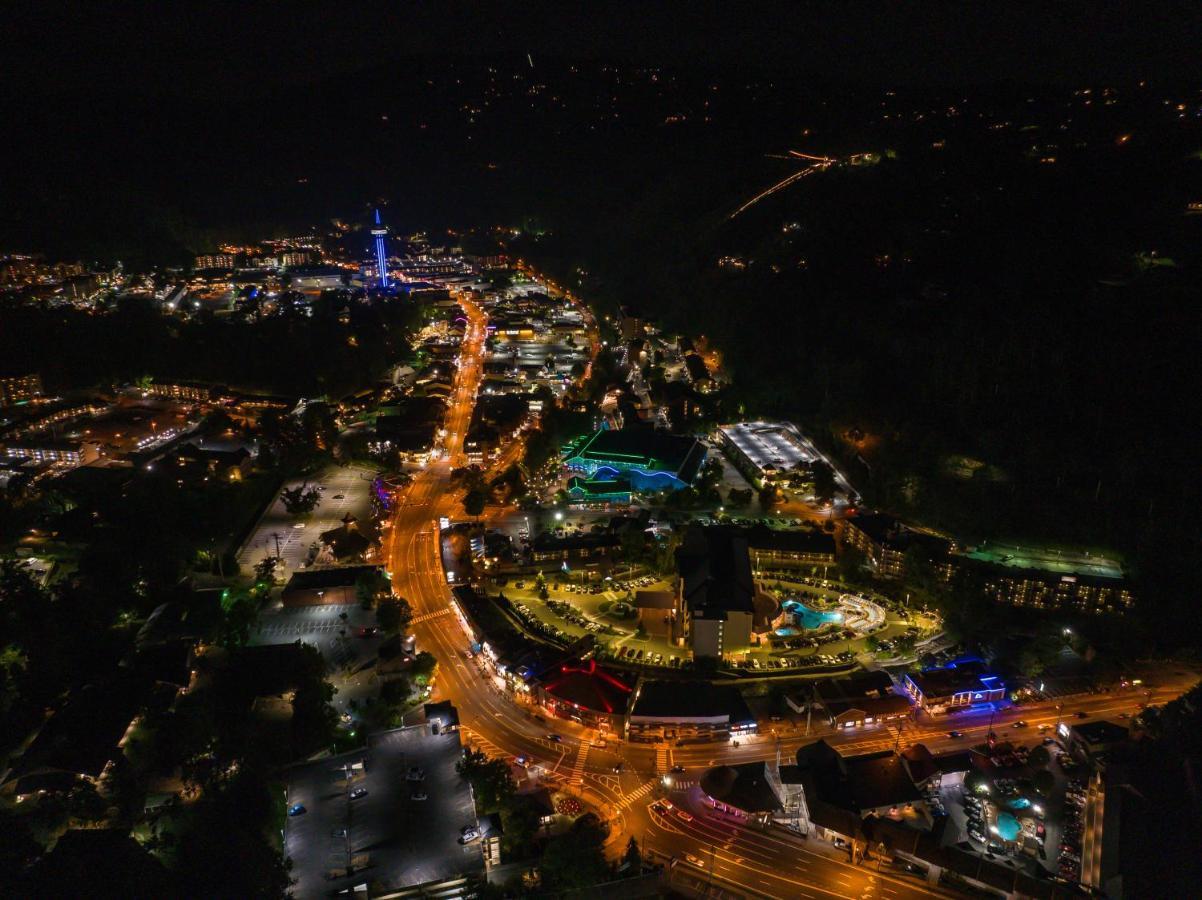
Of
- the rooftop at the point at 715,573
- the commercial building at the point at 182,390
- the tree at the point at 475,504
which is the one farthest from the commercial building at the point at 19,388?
the rooftop at the point at 715,573

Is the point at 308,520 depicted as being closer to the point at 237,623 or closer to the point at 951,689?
the point at 237,623

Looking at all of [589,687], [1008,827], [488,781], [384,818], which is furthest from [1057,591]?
[384,818]

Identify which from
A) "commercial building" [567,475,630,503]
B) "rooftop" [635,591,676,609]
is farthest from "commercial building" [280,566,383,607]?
"commercial building" [567,475,630,503]

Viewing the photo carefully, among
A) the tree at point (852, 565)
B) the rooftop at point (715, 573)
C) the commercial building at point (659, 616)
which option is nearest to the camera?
the rooftop at point (715, 573)

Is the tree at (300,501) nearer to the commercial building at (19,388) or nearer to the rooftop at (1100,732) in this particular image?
the commercial building at (19,388)

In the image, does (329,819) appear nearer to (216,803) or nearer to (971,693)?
(216,803)
